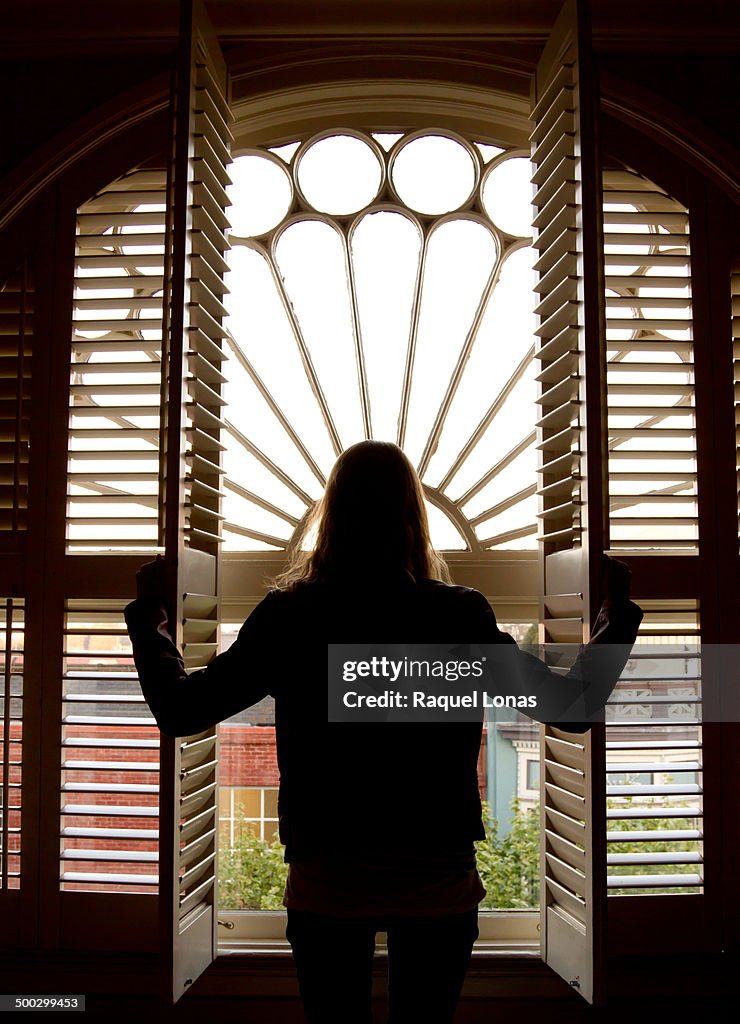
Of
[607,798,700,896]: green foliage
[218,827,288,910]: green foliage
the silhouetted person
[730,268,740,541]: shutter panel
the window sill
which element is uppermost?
[730,268,740,541]: shutter panel

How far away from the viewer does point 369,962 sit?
4.07 ft

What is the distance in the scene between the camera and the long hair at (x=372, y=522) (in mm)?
1275

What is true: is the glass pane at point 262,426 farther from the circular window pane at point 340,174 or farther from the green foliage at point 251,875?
the green foliage at point 251,875

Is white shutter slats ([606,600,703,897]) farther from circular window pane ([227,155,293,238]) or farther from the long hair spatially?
circular window pane ([227,155,293,238])

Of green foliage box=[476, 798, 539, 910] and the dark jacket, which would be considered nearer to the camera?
the dark jacket

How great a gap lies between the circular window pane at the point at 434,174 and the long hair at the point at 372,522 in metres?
1.03

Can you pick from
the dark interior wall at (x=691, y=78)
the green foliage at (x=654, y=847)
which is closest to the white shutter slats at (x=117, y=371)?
the dark interior wall at (x=691, y=78)

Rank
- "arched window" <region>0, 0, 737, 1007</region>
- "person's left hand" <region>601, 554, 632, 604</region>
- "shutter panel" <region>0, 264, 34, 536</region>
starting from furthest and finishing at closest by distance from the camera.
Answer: "shutter panel" <region>0, 264, 34, 536</region> < "arched window" <region>0, 0, 737, 1007</region> < "person's left hand" <region>601, 554, 632, 604</region>

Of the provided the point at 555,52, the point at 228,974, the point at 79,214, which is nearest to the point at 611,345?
the point at 555,52

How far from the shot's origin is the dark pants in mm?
1210

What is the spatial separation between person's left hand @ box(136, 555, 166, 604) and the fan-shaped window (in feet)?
1.97

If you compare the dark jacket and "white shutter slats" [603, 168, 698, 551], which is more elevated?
"white shutter slats" [603, 168, 698, 551]

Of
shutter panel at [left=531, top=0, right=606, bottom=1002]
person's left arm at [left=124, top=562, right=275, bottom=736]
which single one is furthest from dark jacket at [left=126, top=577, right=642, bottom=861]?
shutter panel at [left=531, top=0, right=606, bottom=1002]

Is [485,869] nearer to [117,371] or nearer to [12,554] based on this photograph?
[12,554]
